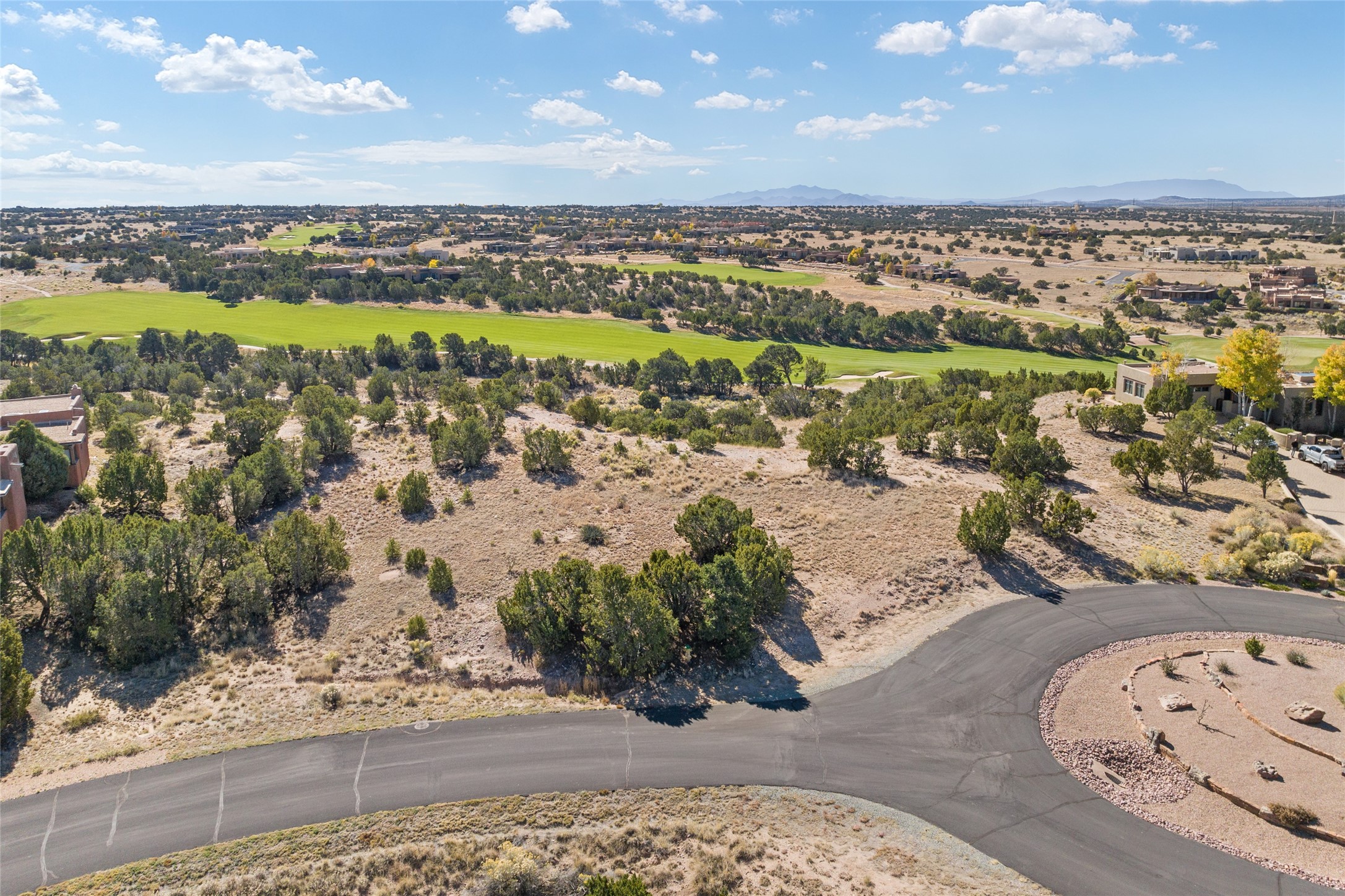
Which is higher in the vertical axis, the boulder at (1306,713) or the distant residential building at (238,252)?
the distant residential building at (238,252)

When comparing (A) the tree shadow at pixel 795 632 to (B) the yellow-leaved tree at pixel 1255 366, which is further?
(B) the yellow-leaved tree at pixel 1255 366

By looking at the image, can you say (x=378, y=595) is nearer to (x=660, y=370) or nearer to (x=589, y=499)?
(x=589, y=499)

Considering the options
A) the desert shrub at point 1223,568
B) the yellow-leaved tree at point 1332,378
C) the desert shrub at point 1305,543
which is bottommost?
the desert shrub at point 1223,568

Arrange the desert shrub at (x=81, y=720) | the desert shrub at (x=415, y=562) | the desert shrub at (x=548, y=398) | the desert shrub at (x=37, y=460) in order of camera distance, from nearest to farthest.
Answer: the desert shrub at (x=81, y=720)
the desert shrub at (x=415, y=562)
the desert shrub at (x=37, y=460)
the desert shrub at (x=548, y=398)

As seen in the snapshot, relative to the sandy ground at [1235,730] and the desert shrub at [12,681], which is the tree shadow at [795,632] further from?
the desert shrub at [12,681]

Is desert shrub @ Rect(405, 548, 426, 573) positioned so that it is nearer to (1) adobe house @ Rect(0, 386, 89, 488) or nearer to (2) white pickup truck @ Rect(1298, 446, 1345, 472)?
(1) adobe house @ Rect(0, 386, 89, 488)

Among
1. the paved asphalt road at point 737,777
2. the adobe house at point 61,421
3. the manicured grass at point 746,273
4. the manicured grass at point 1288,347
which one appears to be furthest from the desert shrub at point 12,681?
the manicured grass at point 746,273

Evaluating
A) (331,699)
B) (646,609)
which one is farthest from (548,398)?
(331,699)

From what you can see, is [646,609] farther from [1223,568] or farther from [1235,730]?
[1223,568]
